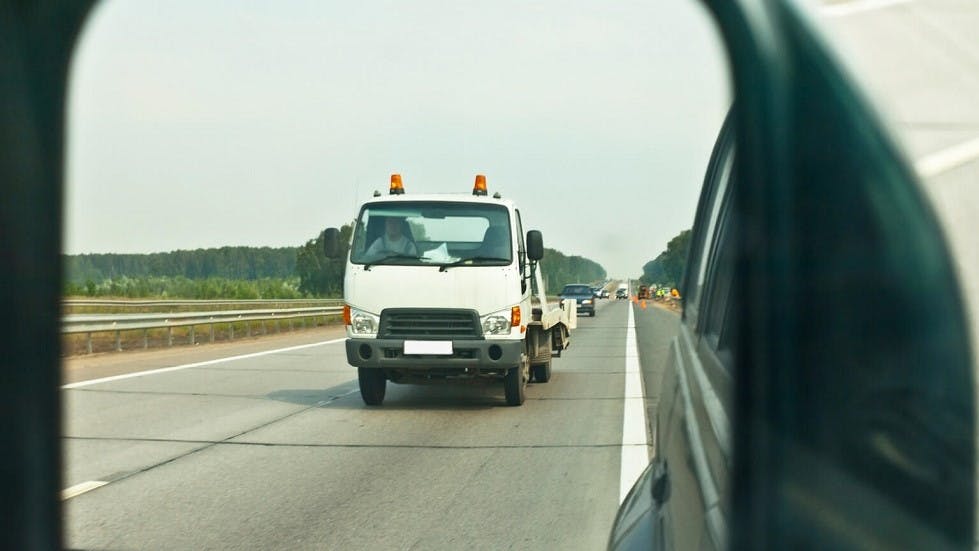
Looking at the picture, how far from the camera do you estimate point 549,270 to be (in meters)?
17.1

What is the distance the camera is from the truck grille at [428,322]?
1266 centimetres

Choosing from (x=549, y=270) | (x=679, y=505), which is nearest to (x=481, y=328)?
(x=549, y=270)

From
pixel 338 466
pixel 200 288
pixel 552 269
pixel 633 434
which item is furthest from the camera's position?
pixel 200 288

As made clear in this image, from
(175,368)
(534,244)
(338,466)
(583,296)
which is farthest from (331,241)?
(583,296)

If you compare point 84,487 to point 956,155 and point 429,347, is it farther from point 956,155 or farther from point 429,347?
point 956,155

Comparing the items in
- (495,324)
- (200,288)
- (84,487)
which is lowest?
(84,487)

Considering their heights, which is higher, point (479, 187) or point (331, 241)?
point (479, 187)

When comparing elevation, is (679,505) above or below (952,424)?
below

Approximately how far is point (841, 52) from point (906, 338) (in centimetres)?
40

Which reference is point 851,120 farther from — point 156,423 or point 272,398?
point 272,398

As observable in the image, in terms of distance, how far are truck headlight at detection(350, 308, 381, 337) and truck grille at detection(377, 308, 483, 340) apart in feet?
0.23

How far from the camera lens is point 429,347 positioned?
12609mm

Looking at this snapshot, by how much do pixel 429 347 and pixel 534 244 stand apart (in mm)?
1719

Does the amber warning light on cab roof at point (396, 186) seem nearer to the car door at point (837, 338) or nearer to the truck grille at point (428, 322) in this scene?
the truck grille at point (428, 322)
